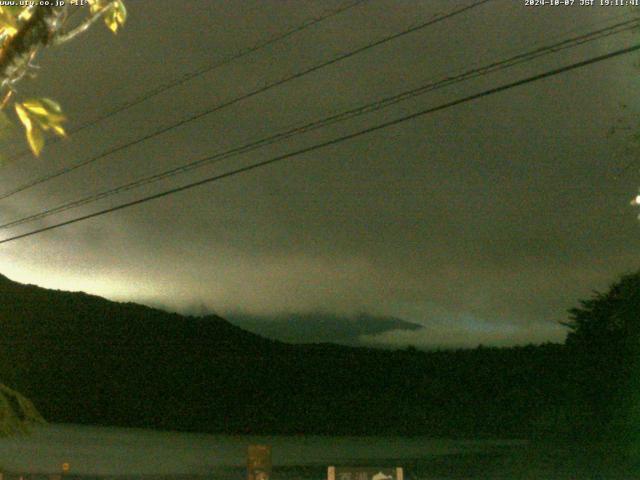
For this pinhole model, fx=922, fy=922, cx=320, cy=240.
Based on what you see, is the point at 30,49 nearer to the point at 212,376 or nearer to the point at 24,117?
the point at 24,117

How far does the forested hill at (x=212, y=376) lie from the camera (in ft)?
130

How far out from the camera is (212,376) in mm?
50625

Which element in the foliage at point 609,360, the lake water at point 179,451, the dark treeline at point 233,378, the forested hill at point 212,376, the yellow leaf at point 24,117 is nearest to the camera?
the yellow leaf at point 24,117

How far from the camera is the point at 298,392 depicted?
46844 mm

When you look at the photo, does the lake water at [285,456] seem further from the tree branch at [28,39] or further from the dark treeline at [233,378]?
the tree branch at [28,39]

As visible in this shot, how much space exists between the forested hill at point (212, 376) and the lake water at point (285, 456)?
4.73 feet

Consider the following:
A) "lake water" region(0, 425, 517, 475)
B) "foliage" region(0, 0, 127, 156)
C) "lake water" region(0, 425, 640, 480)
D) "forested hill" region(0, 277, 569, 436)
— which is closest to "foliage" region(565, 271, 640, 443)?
"lake water" region(0, 425, 640, 480)

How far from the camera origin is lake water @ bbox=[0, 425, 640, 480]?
25.5 metres

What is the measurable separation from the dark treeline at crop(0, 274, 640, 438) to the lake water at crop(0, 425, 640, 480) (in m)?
1.42

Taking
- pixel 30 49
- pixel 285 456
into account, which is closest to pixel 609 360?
pixel 285 456

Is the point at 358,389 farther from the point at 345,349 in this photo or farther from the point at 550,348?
the point at 550,348

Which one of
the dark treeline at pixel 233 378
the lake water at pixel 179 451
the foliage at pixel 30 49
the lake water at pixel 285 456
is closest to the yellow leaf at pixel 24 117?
the foliage at pixel 30 49

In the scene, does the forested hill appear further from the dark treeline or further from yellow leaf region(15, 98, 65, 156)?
yellow leaf region(15, 98, 65, 156)

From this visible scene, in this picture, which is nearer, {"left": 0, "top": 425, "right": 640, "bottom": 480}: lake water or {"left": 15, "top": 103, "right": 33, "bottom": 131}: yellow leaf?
{"left": 15, "top": 103, "right": 33, "bottom": 131}: yellow leaf
